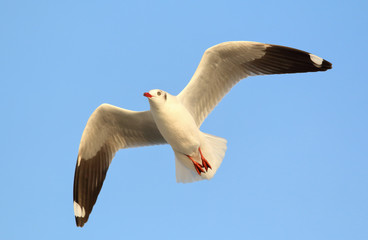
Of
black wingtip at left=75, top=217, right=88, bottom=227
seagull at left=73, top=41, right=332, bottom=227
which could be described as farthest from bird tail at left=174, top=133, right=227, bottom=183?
black wingtip at left=75, top=217, right=88, bottom=227

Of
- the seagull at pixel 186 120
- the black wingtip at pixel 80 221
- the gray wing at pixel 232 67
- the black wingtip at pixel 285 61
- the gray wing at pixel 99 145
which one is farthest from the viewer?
the black wingtip at pixel 80 221

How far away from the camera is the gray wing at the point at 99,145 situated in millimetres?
7148

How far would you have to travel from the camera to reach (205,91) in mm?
6812

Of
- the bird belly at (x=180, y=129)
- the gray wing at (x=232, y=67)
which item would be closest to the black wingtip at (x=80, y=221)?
the bird belly at (x=180, y=129)

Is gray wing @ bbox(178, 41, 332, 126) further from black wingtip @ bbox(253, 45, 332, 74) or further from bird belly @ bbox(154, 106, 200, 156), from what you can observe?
bird belly @ bbox(154, 106, 200, 156)

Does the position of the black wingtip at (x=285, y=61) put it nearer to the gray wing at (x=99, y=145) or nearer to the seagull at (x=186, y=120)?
the seagull at (x=186, y=120)

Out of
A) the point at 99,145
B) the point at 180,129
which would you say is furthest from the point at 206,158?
the point at 99,145

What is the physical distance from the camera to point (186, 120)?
21.0ft

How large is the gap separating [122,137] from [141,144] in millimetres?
300

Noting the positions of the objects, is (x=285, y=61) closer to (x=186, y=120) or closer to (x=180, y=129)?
(x=186, y=120)

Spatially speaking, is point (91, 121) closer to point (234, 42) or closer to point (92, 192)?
point (92, 192)

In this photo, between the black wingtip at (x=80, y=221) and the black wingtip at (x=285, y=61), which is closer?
the black wingtip at (x=285, y=61)

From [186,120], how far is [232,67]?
40.8 inches

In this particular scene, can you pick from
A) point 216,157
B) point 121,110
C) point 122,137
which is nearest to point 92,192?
point 122,137
